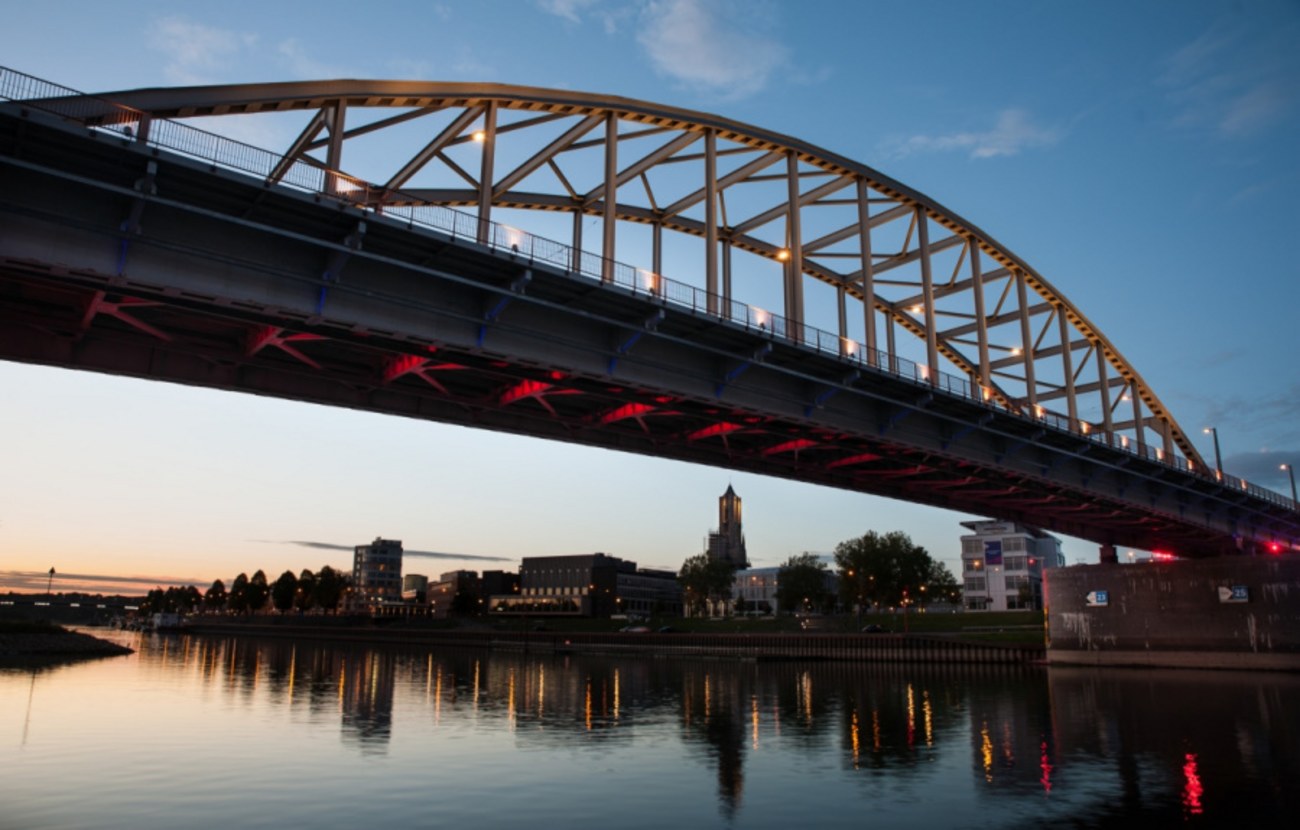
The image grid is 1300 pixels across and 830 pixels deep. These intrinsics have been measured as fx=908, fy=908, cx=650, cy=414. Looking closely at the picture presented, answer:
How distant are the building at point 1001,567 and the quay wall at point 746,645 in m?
92.3


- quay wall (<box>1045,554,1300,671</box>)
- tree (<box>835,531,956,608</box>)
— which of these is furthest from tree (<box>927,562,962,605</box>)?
quay wall (<box>1045,554,1300,671</box>)

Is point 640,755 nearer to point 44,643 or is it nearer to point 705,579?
point 44,643

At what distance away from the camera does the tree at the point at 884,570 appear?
12019 cm

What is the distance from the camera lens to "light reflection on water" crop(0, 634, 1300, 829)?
17.1 meters

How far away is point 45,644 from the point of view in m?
73.7

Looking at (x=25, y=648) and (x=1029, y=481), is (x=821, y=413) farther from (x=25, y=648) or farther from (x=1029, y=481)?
(x=25, y=648)

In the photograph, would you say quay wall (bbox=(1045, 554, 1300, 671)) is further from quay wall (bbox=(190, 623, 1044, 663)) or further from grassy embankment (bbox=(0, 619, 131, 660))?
grassy embankment (bbox=(0, 619, 131, 660))

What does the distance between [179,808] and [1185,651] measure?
68298 mm

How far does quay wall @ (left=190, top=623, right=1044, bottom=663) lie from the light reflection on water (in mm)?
28672

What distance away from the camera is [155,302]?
77.8 feet

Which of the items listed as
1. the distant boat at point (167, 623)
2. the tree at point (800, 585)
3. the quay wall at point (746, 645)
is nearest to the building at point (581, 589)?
the tree at point (800, 585)

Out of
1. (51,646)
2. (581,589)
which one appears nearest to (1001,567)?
(581,589)

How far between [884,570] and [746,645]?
3649 cm

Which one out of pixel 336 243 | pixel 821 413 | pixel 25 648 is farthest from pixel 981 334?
pixel 25 648
